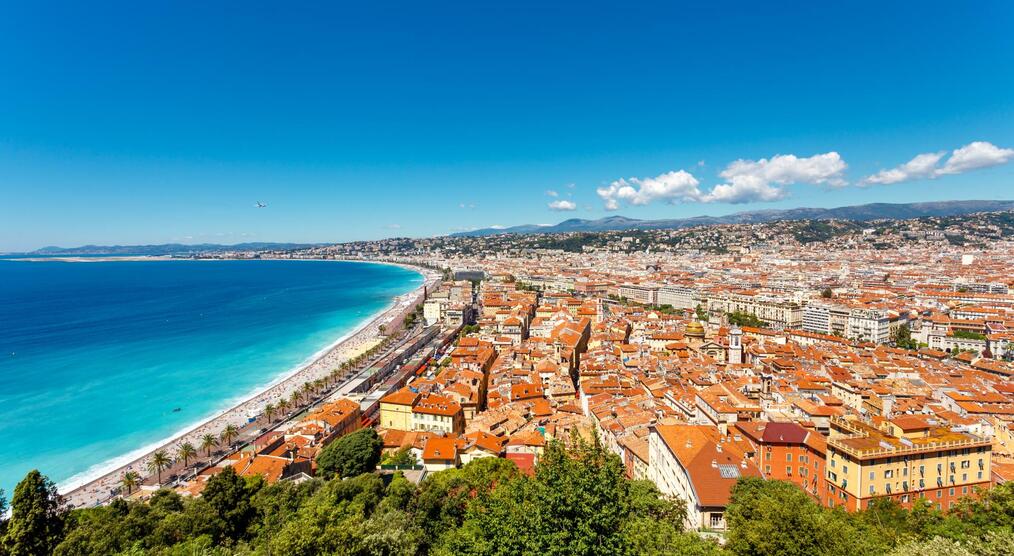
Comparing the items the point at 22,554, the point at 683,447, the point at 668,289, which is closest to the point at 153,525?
the point at 22,554

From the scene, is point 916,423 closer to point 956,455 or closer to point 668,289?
point 956,455

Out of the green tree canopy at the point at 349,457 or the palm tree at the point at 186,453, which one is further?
the palm tree at the point at 186,453

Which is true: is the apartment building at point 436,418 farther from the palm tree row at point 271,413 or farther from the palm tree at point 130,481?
the palm tree at point 130,481

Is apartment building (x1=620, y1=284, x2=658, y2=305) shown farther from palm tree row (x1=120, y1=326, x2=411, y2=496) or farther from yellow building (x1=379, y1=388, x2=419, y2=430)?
yellow building (x1=379, y1=388, x2=419, y2=430)

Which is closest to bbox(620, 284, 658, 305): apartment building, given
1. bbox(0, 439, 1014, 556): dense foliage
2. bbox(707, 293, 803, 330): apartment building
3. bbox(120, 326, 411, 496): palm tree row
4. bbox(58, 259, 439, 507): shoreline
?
bbox(707, 293, 803, 330): apartment building

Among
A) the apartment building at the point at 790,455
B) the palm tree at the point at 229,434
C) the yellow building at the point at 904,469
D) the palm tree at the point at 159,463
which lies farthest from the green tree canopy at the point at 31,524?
the yellow building at the point at 904,469

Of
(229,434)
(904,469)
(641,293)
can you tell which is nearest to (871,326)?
(641,293)

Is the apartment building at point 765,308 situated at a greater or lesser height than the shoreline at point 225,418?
lesser
